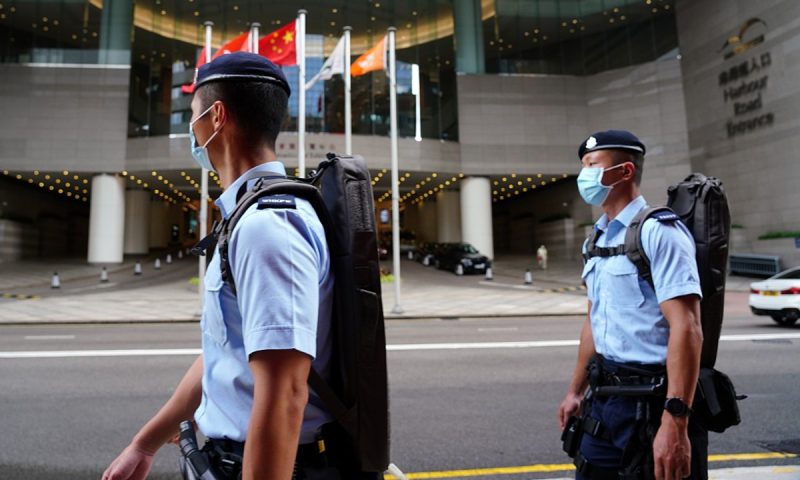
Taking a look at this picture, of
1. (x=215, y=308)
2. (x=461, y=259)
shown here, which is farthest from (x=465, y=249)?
A: (x=215, y=308)

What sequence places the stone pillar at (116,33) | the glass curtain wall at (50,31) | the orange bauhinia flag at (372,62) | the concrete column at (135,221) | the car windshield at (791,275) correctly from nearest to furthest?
the car windshield at (791,275), the orange bauhinia flag at (372,62), the glass curtain wall at (50,31), the stone pillar at (116,33), the concrete column at (135,221)

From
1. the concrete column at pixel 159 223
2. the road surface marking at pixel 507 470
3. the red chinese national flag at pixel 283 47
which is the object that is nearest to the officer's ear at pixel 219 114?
the road surface marking at pixel 507 470

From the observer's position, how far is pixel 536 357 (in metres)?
8.23

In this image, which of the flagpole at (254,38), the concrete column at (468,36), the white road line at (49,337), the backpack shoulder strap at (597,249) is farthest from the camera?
the concrete column at (468,36)

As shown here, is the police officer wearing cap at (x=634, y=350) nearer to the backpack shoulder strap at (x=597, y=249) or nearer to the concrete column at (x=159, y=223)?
the backpack shoulder strap at (x=597, y=249)

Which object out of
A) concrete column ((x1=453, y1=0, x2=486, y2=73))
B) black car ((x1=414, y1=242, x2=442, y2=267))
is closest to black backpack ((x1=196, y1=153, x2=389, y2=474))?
black car ((x1=414, y1=242, x2=442, y2=267))

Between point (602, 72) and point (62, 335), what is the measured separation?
37174 millimetres

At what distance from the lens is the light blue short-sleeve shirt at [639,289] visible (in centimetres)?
221

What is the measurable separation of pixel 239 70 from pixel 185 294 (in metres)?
21.3

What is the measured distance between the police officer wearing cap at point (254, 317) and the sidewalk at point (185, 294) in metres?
13.7

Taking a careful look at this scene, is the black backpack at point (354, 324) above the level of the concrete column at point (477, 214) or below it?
below

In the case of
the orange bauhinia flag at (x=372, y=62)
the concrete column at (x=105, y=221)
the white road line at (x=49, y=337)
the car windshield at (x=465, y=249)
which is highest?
the orange bauhinia flag at (x=372, y=62)

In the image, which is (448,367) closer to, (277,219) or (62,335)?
(277,219)

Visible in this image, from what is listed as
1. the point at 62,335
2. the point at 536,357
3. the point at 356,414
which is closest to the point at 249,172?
the point at 356,414
